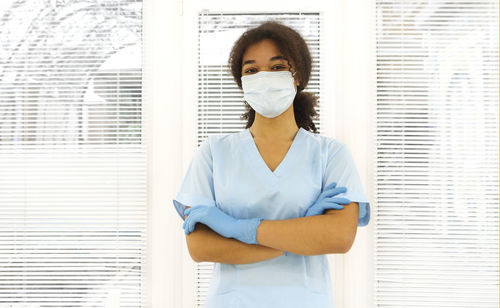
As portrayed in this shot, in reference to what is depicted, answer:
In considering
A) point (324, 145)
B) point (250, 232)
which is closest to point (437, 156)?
point (324, 145)

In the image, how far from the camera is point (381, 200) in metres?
1.70

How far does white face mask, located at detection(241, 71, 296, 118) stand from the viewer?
1.16 metres

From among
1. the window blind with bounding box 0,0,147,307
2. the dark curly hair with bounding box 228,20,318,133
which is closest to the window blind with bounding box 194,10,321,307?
the window blind with bounding box 0,0,147,307

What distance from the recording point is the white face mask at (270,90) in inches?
45.7

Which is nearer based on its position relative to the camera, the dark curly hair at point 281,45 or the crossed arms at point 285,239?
the crossed arms at point 285,239

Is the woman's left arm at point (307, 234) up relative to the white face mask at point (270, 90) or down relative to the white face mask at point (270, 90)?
down

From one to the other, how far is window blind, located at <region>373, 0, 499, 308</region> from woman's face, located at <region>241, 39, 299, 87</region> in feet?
2.37

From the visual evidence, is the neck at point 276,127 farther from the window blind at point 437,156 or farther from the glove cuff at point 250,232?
the window blind at point 437,156

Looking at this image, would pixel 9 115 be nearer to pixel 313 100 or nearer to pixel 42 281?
pixel 42 281

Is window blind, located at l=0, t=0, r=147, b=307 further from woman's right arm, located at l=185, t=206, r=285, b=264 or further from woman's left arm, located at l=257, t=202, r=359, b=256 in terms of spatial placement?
woman's left arm, located at l=257, t=202, r=359, b=256

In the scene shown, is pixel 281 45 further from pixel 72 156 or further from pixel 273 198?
pixel 72 156

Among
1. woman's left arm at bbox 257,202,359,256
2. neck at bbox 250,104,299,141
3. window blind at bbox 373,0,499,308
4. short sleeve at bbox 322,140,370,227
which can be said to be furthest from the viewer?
window blind at bbox 373,0,499,308

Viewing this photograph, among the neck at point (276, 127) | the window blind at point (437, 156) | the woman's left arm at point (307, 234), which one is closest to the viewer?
the woman's left arm at point (307, 234)

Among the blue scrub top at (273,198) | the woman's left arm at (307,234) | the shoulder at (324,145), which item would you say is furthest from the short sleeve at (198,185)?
the shoulder at (324,145)
